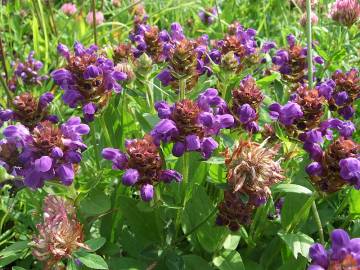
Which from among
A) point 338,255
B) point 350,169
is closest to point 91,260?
point 338,255

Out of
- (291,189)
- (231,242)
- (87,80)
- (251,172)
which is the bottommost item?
(231,242)

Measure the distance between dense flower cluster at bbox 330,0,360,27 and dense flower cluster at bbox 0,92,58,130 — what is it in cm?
150

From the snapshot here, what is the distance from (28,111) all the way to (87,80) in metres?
0.30

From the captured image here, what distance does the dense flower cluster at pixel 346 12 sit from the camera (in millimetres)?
2674

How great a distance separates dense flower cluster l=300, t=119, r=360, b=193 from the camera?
1.67m

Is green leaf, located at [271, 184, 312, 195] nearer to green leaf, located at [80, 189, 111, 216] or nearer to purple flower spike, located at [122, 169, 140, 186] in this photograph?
purple flower spike, located at [122, 169, 140, 186]

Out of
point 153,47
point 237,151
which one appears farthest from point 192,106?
point 153,47

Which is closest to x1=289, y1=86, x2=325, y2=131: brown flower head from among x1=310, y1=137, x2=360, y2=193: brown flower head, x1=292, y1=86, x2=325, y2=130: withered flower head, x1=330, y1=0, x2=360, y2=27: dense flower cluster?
x1=292, y1=86, x2=325, y2=130: withered flower head

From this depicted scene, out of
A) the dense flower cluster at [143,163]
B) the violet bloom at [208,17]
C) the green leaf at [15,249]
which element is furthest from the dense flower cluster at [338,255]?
the violet bloom at [208,17]

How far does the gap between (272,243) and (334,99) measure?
2.28 ft

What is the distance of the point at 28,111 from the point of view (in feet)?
6.89

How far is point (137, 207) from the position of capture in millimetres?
1970

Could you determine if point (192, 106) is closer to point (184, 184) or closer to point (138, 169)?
point (138, 169)

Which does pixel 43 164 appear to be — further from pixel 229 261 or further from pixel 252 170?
pixel 229 261
